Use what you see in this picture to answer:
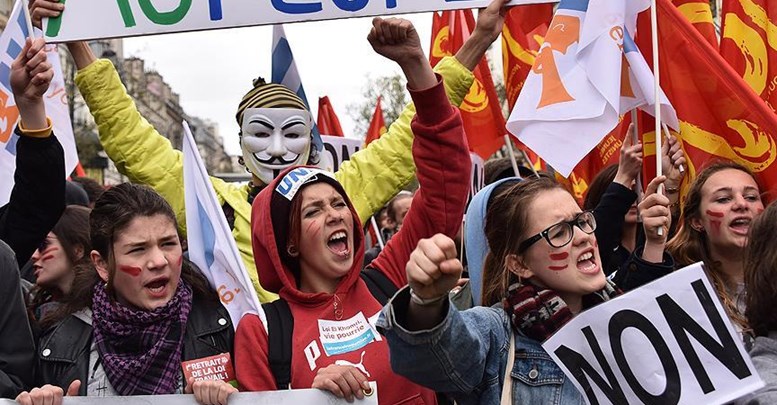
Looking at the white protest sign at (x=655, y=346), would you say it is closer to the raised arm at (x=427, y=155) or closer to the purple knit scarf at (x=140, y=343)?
the raised arm at (x=427, y=155)

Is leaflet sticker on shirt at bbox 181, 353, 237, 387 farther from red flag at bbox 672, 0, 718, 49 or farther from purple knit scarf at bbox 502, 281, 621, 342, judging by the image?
red flag at bbox 672, 0, 718, 49

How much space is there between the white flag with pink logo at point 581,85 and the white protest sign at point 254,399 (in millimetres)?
1372

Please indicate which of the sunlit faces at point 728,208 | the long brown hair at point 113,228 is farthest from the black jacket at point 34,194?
the sunlit faces at point 728,208

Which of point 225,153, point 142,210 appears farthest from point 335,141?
point 225,153

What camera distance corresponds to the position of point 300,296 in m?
3.39

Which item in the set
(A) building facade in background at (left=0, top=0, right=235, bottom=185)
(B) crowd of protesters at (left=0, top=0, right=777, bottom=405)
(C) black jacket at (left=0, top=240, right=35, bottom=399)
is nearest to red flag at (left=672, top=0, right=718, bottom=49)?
(B) crowd of protesters at (left=0, top=0, right=777, bottom=405)

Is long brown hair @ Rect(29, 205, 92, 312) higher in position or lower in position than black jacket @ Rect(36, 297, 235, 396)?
higher

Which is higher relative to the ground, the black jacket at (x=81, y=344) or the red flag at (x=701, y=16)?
the red flag at (x=701, y=16)

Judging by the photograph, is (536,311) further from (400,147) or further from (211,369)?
(400,147)

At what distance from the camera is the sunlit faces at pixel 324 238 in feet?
11.4

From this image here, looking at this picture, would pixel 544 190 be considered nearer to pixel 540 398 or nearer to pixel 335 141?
pixel 540 398

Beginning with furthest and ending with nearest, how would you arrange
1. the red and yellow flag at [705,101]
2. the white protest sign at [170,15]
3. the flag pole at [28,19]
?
the red and yellow flag at [705,101] < the white protest sign at [170,15] < the flag pole at [28,19]

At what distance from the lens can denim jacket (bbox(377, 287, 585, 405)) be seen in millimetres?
2686

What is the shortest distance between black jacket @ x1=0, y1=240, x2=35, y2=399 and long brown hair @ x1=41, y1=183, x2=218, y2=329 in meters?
0.20
